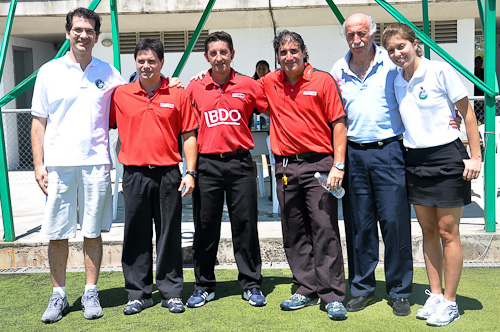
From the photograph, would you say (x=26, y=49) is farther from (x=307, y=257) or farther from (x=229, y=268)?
(x=307, y=257)

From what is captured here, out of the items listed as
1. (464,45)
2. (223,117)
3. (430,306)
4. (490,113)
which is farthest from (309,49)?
(430,306)

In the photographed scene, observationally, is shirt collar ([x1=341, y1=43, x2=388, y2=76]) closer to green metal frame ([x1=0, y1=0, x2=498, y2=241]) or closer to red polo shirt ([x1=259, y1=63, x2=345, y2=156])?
red polo shirt ([x1=259, y1=63, x2=345, y2=156])

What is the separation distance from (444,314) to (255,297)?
127 centimetres

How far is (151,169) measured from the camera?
4000 mm

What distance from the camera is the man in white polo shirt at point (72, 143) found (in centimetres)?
388

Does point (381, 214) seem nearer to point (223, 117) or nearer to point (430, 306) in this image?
point (430, 306)

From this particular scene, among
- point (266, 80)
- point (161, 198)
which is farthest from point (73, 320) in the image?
point (266, 80)

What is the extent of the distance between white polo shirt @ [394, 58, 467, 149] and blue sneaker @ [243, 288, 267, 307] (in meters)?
1.51

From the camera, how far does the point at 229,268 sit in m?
5.18

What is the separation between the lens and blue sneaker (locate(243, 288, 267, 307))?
13.5 feet

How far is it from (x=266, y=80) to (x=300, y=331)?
1.72 m

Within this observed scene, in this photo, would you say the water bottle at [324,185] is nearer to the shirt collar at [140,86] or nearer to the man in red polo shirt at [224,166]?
the man in red polo shirt at [224,166]


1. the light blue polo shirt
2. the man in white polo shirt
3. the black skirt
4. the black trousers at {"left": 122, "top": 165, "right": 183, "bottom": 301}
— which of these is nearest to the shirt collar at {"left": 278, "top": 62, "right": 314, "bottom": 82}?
the light blue polo shirt

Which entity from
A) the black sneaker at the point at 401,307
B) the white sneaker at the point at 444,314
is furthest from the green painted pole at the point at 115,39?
the white sneaker at the point at 444,314
